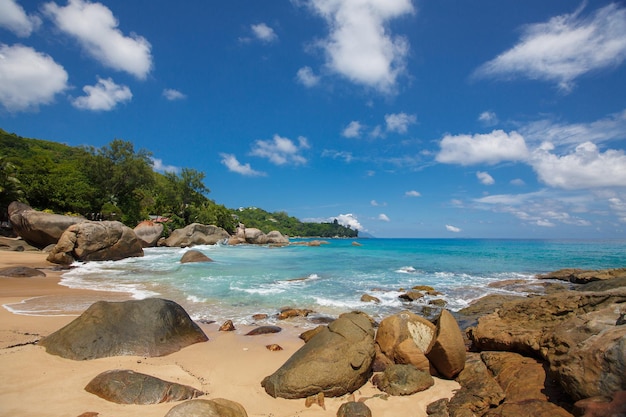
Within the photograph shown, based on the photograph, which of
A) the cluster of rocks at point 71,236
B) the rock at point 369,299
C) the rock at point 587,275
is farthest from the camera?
the cluster of rocks at point 71,236

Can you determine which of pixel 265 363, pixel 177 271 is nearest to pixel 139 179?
pixel 177 271

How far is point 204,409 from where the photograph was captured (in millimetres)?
3766

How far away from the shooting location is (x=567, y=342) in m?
4.74

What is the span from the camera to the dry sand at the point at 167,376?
13.8ft

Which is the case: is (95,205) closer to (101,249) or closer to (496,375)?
(101,249)

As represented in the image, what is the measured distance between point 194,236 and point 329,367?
47304 mm

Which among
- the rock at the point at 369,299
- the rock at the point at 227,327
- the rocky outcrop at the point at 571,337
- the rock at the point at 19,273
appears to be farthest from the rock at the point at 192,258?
the rocky outcrop at the point at 571,337

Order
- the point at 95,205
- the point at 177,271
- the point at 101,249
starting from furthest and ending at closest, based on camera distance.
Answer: the point at 95,205, the point at 101,249, the point at 177,271

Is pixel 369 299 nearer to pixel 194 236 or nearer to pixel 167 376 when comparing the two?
pixel 167 376

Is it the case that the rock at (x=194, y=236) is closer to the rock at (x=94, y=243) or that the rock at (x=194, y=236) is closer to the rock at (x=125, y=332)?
the rock at (x=94, y=243)

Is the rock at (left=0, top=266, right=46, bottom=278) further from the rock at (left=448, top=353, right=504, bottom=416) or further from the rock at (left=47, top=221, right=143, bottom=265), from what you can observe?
the rock at (left=448, top=353, right=504, bottom=416)

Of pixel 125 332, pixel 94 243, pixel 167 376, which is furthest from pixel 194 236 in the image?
pixel 167 376

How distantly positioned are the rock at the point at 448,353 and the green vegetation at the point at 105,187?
3834 cm

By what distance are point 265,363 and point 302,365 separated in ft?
4.86
